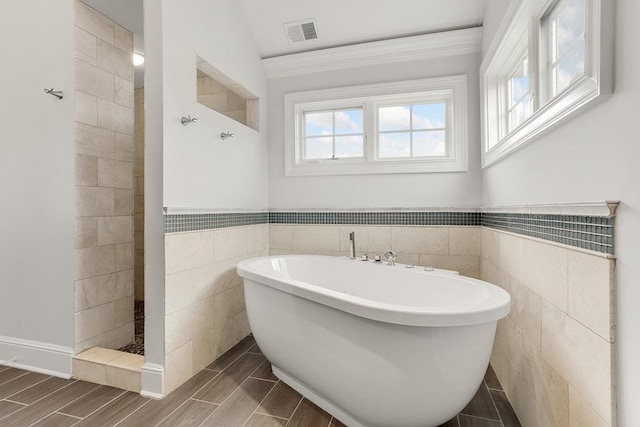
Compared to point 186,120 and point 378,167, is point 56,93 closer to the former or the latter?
point 186,120

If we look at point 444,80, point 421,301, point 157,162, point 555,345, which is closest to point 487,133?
point 444,80

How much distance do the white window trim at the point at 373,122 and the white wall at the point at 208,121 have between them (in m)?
0.30

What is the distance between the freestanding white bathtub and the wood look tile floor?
14cm

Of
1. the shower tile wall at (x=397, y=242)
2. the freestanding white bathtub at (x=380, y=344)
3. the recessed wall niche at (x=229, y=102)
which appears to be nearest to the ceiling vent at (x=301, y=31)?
the recessed wall niche at (x=229, y=102)

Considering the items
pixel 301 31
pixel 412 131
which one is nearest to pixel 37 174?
pixel 301 31

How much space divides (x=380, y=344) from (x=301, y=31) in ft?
8.33

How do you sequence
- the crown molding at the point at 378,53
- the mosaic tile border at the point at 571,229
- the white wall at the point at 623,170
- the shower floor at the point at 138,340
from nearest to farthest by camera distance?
the white wall at the point at 623,170
the mosaic tile border at the point at 571,229
the shower floor at the point at 138,340
the crown molding at the point at 378,53

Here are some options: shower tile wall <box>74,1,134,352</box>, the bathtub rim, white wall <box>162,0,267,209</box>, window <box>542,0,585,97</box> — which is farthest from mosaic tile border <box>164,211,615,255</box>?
shower tile wall <box>74,1,134,352</box>

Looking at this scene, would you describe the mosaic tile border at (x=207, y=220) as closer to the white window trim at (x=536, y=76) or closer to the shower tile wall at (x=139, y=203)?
the shower tile wall at (x=139, y=203)

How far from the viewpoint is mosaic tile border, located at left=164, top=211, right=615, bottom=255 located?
1.00 meters

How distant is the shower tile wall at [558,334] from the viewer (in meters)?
0.94

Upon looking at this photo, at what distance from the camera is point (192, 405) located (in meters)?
1.74

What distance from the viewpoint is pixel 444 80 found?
2.61m

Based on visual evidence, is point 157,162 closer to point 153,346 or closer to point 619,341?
point 153,346
